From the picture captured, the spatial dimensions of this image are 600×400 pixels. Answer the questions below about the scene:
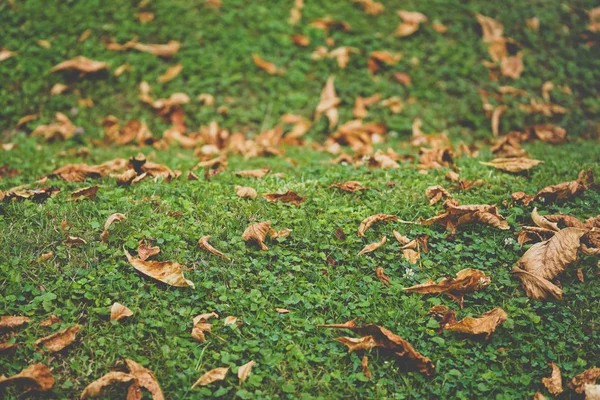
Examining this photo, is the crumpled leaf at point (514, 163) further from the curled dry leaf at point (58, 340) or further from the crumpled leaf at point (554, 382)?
the curled dry leaf at point (58, 340)

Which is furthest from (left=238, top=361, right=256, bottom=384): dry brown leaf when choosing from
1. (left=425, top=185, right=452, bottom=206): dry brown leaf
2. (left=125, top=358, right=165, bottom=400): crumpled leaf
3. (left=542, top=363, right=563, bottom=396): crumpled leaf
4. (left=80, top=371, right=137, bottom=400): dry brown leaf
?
(left=425, top=185, right=452, bottom=206): dry brown leaf

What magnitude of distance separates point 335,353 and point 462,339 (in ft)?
2.24

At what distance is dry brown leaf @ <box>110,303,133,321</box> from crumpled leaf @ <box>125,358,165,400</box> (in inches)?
10.1

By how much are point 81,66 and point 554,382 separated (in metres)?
5.64

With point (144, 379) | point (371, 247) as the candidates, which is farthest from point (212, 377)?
point (371, 247)

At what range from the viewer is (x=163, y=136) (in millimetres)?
5258

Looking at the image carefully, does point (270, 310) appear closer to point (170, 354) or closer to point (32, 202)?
point (170, 354)

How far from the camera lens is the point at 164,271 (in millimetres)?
2682

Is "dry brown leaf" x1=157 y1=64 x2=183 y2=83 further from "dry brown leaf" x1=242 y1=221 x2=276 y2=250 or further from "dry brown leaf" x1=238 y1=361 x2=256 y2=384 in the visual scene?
"dry brown leaf" x1=238 y1=361 x2=256 y2=384

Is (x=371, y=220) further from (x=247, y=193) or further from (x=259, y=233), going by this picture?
(x=247, y=193)

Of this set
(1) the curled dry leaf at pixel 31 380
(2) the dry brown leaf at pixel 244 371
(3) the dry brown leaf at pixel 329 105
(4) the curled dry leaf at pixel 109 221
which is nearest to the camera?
(1) the curled dry leaf at pixel 31 380

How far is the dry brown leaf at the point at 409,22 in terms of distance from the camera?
622cm

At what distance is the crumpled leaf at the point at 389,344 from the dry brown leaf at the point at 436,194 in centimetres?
121

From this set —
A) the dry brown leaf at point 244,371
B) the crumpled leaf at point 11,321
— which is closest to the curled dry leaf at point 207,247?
the dry brown leaf at point 244,371
